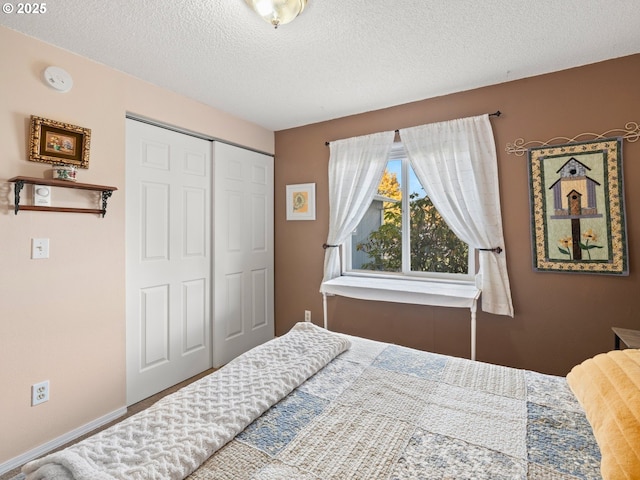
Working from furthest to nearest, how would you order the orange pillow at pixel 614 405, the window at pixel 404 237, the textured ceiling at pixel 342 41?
1. the window at pixel 404 237
2. the textured ceiling at pixel 342 41
3. the orange pillow at pixel 614 405

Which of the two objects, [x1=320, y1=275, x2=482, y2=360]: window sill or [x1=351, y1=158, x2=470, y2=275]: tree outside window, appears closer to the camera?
[x1=320, y1=275, x2=482, y2=360]: window sill

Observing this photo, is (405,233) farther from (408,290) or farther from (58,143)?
(58,143)

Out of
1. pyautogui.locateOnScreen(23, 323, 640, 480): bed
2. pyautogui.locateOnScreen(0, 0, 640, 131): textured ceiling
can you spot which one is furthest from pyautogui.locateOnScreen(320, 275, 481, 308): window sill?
pyautogui.locateOnScreen(0, 0, 640, 131): textured ceiling

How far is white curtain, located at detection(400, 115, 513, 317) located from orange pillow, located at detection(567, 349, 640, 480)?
A: 123 centimetres

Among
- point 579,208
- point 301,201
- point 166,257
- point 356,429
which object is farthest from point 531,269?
point 166,257

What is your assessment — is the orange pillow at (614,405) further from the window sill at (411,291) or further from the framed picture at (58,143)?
the framed picture at (58,143)

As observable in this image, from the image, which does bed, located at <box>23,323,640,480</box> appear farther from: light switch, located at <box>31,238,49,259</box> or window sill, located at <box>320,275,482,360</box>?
light switch, located at <box>31,238,49,259</box>

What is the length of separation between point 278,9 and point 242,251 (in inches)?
85.2

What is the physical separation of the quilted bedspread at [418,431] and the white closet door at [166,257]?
5.40 ft

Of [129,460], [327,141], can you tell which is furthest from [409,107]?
[129,460]

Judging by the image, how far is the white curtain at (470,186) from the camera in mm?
2414

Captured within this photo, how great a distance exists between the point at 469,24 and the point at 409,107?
1.05m

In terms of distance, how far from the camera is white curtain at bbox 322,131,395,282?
9.55 feet

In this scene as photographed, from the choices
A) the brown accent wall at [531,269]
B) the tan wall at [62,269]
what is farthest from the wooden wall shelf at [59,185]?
the brown accent wall at [531,269]
